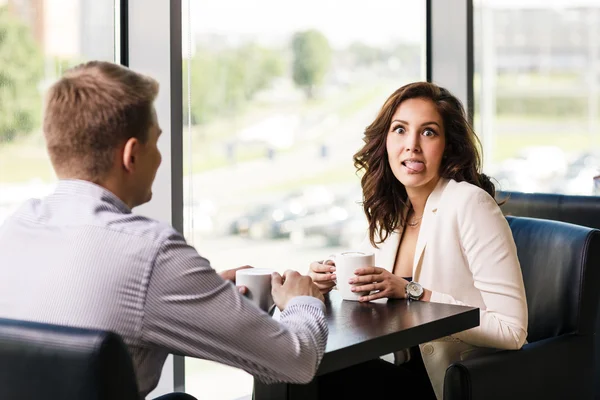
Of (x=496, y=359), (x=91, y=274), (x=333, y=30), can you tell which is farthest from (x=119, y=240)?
(x=333, y=30)

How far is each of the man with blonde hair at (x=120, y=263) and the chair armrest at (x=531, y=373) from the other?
2.11ft

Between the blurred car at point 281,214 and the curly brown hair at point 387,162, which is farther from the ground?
the curly brown hair at point 387,162

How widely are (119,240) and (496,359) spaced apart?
109 cm

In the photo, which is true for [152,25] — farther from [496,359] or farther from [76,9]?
[496,359]

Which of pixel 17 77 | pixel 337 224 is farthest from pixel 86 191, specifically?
pixel 337 224

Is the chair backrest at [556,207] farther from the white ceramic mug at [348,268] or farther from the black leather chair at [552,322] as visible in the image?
the white ceramic mug at [348,268]

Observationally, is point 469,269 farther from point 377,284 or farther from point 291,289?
point 291,289

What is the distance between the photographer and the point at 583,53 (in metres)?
4.19

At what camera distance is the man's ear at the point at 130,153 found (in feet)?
4.54

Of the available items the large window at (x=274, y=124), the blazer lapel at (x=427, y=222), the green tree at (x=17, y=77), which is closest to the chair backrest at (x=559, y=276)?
the blazer lapel at (x=427, y=222)

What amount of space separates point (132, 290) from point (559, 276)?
4.76 ft

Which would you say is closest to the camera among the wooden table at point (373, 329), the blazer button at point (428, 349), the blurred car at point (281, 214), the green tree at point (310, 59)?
the wooden table at point (373, 329)

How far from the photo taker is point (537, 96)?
411cm

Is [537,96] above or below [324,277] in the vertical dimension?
above
